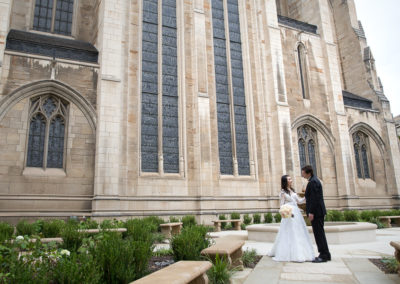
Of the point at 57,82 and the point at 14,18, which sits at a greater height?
the point at 14,18

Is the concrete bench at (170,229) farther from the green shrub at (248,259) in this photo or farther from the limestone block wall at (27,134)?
the green shrub at (248,259)

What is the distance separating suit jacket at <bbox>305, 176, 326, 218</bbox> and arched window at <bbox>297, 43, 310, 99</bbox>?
51.5 feet

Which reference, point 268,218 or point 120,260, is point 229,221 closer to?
point 268,218

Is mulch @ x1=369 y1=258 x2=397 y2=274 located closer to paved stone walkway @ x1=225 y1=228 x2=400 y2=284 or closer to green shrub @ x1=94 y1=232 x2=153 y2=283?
paved stone walkway @ x1=225 y1=228 x2=400 y2=284

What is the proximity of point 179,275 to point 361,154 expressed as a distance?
22.5 metres

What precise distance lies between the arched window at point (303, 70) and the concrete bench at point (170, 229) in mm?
13058

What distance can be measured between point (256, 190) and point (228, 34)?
30.5 ft

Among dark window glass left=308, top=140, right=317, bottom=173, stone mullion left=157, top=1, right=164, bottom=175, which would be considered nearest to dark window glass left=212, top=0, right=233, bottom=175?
stone mullion left=157, top=1, right=164, bottom=175

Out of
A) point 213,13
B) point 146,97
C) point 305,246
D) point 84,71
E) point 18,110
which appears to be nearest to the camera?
point 305,246

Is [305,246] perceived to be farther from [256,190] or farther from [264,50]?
[264,50]

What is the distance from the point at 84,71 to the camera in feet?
49.2

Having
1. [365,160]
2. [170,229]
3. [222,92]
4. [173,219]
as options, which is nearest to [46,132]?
[173,219]

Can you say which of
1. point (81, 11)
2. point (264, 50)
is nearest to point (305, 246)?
point (264, 50)

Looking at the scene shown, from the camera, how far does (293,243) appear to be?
6.27 metres
